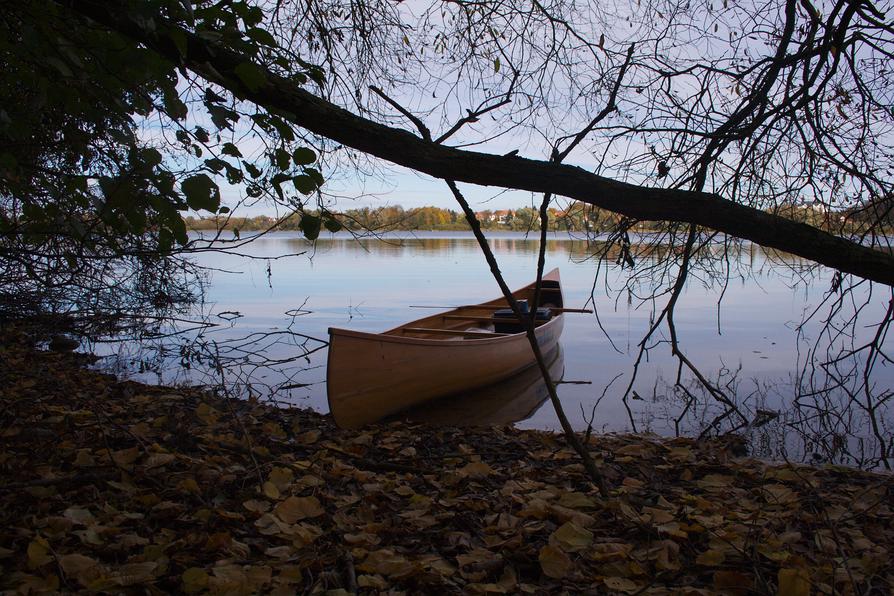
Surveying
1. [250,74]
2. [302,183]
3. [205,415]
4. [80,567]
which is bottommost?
[205,415]

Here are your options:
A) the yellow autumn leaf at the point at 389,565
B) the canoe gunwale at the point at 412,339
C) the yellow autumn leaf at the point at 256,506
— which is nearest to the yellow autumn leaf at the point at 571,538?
the yellow autumn leaf at the point at 389,565

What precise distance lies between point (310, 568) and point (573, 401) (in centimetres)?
580

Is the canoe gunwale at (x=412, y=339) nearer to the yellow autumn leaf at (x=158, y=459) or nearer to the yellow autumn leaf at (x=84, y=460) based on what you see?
the yellow autumn leaf at (x=158, y=459)

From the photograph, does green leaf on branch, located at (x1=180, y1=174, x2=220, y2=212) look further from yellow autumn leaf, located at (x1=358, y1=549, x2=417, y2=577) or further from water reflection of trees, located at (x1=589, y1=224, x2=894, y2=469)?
water reflection of trees, located at (x1=589, y1=224, x2=894, y2=469)

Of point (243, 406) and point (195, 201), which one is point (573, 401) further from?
point (195, 201)

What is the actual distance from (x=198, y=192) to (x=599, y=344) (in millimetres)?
9753

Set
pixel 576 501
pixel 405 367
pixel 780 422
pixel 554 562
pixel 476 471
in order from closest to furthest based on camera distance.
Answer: pixel 554 562 < pixel 576 501 < pixel 476 471 < pixel 405 367 < pixel 780 422

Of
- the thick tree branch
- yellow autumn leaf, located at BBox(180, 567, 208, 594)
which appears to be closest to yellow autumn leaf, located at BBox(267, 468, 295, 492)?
yellow autumn leaf, located at BBox(180, 567, 208, 594)

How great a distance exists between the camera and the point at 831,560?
7.48ft

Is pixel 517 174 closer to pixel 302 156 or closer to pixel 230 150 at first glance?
pixel 302 156

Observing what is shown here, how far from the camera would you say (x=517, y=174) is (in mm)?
2691

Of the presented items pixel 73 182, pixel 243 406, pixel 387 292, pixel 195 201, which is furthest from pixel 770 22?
pixel 387 292

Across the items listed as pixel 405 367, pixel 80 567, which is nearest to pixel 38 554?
pixel 80 567

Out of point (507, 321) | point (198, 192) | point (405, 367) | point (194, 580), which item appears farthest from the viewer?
point (507, 321)
